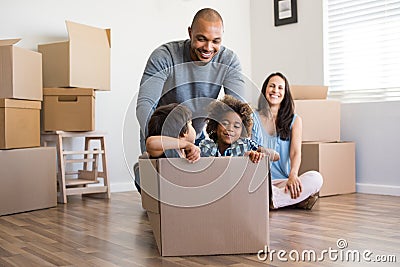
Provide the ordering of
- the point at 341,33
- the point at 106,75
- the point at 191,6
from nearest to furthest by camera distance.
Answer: the point at 106,75 < the point at 341,33 < the point at 191,6

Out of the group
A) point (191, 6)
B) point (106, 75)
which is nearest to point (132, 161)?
point (106, 75)

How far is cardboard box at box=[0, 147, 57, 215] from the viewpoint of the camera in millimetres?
3121

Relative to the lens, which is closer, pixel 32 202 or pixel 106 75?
pixel 32 202

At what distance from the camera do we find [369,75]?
3.93 m

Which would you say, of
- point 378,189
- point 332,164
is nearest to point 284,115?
point 332,164

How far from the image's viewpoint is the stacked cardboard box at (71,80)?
3.57 meters

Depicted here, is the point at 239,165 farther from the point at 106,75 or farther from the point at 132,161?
the point at 106,75

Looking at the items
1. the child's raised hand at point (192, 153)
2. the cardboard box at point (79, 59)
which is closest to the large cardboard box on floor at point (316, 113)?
the cardboard box at point (79, 59)

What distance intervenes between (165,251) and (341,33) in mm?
2616

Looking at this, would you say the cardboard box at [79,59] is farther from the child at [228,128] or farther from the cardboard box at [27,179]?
the child at [228,128]

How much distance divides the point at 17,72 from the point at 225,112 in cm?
146

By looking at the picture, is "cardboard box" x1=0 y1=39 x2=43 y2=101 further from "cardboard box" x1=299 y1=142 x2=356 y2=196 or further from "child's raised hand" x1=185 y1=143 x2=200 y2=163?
"cardboard box" x1=299 y1=142 x2=356 y2=196

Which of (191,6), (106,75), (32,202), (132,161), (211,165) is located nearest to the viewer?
(211,165)
